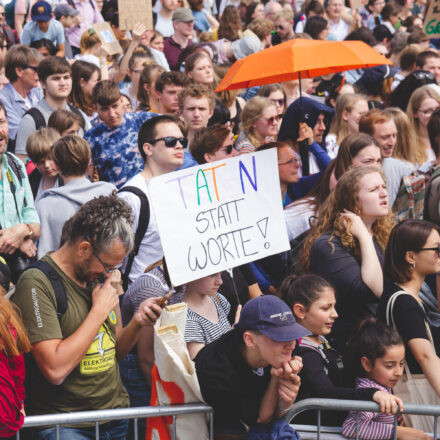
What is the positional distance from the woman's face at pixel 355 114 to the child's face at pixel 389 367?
12.9 ft

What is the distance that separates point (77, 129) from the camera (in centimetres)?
683

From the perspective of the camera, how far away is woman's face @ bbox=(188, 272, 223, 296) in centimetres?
420

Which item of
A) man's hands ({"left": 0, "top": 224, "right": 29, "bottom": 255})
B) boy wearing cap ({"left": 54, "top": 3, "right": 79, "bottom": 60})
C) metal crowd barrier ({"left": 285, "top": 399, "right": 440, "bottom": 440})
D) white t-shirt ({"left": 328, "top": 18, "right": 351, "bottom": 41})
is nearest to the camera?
metal crowd barrier ({"left": 285, "top": 399, "right": 440, "bottom": 440})

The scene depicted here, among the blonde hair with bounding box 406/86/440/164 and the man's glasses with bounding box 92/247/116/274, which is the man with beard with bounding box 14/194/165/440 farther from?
the blonde hair with bounding box 406/86/440/164

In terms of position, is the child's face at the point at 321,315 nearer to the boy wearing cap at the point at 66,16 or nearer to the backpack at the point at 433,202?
the backpack at the point at 433,202

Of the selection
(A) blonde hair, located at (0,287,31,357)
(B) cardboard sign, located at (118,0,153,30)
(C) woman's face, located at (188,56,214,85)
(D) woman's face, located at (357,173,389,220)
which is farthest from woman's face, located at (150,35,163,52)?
(A) blonde hair, located at (0,287,31,357)

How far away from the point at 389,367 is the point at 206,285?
3.65ft

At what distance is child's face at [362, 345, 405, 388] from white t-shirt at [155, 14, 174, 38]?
9.78 metres

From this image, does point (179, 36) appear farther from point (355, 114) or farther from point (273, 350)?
point (273, 350)

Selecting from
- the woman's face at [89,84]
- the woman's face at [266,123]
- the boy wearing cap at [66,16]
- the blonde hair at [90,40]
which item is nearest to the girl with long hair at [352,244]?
the woman's face at [266,123]

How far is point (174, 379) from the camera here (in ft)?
11.7

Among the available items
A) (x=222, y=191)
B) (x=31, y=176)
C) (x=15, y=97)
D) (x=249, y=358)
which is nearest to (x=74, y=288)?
(x=249, y=358)

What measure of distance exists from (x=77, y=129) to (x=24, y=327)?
3.69 m

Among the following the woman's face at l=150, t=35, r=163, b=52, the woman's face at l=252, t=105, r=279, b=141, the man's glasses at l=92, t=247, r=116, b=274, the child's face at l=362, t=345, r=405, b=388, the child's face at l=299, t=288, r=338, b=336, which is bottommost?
the child's face at l=362, t=345, r=405, b=388
